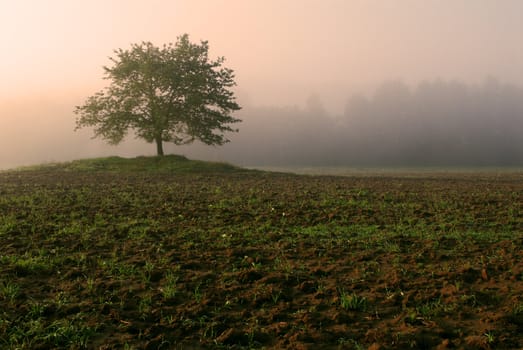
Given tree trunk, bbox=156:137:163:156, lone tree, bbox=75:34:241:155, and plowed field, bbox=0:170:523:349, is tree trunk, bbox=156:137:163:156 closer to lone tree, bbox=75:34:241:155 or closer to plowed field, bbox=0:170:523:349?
lone tree, bbox=75:34:241:155

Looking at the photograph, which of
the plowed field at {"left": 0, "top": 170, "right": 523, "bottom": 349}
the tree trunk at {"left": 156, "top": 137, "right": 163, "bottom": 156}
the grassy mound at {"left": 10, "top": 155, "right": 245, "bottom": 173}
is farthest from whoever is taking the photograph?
the tree trunk at {"left": 156, "top": 137, "right": 163, "bottom": 156}

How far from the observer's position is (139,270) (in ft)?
27.0

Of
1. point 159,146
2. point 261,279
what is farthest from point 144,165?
point 261,279

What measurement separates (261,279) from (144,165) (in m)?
36.2

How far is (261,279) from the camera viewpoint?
7754 millimetres

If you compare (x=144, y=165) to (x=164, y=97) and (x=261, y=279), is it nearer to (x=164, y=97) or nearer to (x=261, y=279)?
(x=164, y=97)

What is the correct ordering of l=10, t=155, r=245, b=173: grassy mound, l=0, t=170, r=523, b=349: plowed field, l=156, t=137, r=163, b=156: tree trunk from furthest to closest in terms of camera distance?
l=156, t=137, r=163, b=156: tree trunk, l=10, t=155, r=245, b=173: grassy mound, l=0, t=170, r=523, b=349: plowed field

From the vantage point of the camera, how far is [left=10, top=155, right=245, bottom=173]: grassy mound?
39.9 meters

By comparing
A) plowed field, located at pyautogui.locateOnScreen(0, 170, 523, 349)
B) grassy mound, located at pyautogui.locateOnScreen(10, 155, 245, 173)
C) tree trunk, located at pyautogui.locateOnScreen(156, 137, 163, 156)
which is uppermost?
tree trunk, located at pyautogui.locateOnScreen(156, 137, 163, 156)

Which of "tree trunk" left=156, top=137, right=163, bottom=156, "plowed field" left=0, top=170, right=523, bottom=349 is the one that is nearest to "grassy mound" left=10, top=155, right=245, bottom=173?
"tree trunk" left=156, top=137, right=163, bottom=156

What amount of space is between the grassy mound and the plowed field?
25.2 m

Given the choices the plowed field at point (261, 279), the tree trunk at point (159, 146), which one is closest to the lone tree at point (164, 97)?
the tree trunk at point (159, 146)

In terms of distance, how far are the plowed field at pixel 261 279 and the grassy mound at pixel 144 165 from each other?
82.7 feet

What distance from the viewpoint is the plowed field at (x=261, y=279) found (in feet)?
18.4
